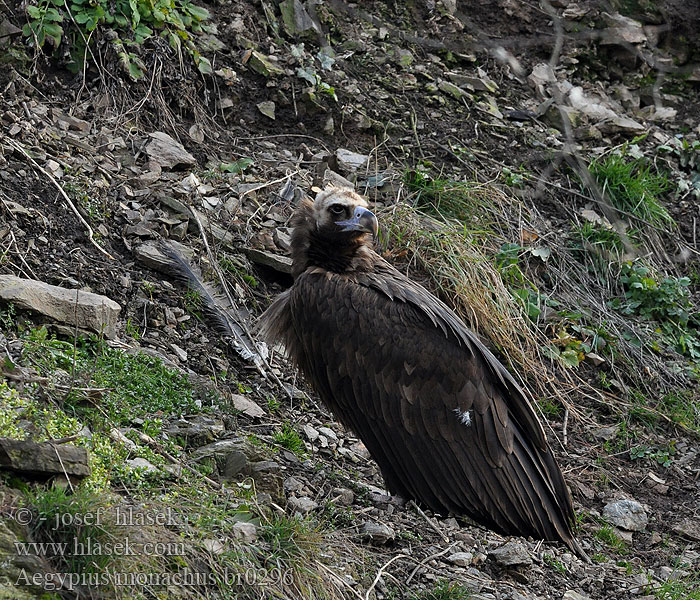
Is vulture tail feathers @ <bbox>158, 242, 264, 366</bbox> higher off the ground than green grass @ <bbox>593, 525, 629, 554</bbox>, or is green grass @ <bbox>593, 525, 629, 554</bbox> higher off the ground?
vulture tail feathers @ <bbox>158, 242, 264, 366</bbox>

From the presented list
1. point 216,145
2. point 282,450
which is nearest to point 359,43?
point 216,145

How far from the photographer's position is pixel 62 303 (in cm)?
515

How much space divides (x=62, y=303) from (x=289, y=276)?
2071 millimetres

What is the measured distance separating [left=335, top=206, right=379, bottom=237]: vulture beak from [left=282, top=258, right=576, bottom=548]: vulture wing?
354 millimetres

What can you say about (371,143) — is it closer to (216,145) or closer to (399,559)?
(216,145)

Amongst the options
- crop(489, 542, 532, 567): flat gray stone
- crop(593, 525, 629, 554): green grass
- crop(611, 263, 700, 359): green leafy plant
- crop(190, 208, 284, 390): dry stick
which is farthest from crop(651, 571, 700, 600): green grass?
crop(611, 263, 700, 359): green leafy plant

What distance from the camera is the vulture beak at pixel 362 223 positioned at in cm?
528

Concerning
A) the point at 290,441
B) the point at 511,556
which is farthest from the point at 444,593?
the point at 290,441

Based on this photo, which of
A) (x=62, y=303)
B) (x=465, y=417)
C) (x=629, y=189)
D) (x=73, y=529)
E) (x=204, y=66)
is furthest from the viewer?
(x=629, y=189)

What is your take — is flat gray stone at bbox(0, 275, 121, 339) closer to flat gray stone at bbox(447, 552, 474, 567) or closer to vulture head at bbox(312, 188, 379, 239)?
vulture head at bbox(312, 188, 379, 239)

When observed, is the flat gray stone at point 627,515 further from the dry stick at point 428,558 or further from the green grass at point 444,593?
the green grass at point 444,593

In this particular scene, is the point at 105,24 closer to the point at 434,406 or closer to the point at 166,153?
the point at 166,153

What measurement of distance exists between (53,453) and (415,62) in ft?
21.1

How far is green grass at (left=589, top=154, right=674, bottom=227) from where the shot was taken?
8.01 meters
